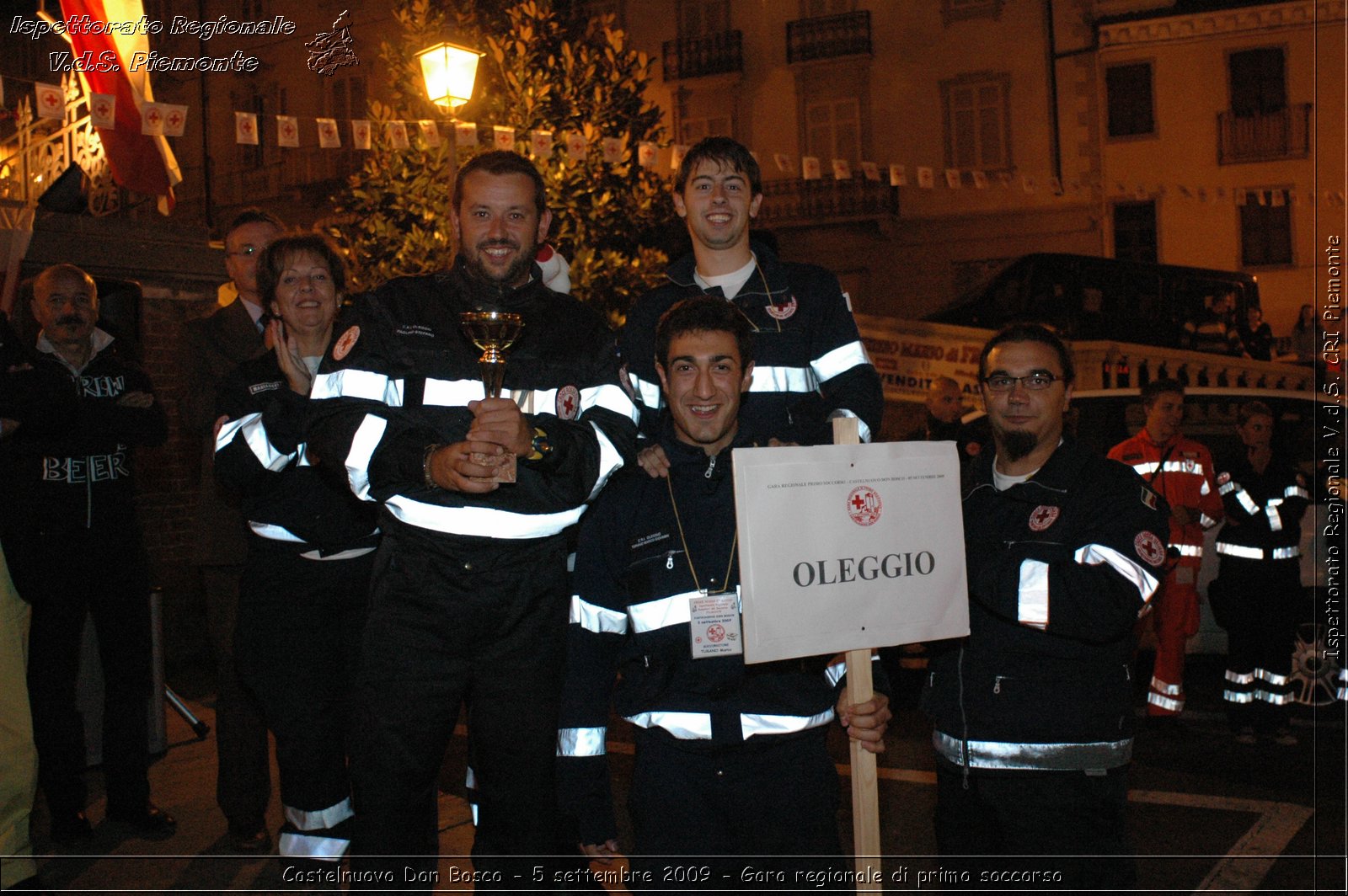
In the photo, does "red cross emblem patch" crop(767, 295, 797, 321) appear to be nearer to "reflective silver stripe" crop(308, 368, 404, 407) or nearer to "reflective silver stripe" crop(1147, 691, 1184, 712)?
"reflective silver stripe" crop(308, 368, 404, 407)

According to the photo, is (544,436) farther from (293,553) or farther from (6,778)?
(6,778)

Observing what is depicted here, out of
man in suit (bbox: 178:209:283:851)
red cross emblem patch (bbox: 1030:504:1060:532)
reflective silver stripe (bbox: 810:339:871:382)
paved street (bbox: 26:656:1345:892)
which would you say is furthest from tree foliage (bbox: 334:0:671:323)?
red cross emblem patch (bbox: 1030:504:1060:532)

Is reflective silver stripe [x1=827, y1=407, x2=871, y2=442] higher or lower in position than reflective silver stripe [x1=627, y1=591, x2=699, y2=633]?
higher

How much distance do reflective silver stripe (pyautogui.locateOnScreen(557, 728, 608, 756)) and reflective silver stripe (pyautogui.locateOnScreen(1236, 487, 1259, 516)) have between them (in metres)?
5.34

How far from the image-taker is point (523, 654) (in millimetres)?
3059

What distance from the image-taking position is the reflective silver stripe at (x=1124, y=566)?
9.45 feet

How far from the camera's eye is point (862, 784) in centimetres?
263

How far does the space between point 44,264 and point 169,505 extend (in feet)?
6.60

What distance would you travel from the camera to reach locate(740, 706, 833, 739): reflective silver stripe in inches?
111

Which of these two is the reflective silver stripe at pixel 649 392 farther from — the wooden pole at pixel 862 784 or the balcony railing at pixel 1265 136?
the balcony railing at pixel 1265 136

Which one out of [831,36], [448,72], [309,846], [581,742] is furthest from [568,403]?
[831,36]

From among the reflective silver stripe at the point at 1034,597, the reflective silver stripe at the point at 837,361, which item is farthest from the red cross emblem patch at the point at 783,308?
the reflective silver stripe at the point at 1034,597

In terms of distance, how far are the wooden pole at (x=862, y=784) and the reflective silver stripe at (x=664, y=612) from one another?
45cm

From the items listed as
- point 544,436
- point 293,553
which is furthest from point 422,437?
point 293,553
